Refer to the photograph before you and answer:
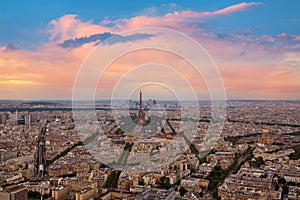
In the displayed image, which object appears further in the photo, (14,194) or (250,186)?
(250,186)

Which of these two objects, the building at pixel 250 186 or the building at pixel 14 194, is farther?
Answer: the building at pixel 250 186

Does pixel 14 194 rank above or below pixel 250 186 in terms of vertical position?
above

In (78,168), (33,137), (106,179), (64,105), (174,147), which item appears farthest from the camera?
(64,105)

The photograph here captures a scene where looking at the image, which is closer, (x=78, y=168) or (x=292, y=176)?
(x=292, y=176)

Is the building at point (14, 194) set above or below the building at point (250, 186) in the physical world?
above

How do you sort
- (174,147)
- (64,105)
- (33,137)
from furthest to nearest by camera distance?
(64,105)
(33,137)
(174,147)

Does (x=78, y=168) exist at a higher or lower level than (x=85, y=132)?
lower

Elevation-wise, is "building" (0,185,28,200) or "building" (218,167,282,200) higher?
"building" (0,185,28,200)

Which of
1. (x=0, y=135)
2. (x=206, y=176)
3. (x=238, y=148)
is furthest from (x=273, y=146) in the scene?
(x=0, y=135)

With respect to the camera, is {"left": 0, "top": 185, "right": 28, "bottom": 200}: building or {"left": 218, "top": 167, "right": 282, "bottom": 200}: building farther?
{"left": 218, "top": 167, "right": 282, "bottom": 200}: building

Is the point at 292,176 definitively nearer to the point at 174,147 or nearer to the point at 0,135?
the point at 174,147
